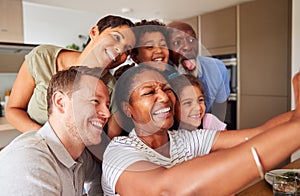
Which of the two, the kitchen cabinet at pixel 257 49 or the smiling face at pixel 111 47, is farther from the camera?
the kitchen cabinet at pixel 257 49

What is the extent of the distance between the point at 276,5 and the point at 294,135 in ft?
7.67

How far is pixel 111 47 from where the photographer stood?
0.51m

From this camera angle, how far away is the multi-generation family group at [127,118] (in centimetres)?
47

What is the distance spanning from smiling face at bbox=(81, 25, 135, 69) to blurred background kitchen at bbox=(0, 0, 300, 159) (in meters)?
1.58

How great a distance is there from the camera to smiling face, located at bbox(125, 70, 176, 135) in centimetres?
53

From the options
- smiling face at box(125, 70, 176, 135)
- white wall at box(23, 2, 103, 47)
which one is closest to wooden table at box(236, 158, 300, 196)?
smiling face at box(125, 70, 176, 135)

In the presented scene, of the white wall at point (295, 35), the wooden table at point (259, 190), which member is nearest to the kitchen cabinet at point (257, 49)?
the white wall at point (295, 35)

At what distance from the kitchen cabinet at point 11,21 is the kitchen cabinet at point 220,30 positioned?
1751 mm

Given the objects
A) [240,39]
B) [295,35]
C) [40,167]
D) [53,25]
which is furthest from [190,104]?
[53,25]

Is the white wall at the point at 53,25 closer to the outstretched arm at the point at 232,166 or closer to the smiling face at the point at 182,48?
the smiling face at the point at 182,48

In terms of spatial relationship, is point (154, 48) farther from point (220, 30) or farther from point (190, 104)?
point (220, 30)

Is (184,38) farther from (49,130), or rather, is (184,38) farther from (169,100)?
(49,130)

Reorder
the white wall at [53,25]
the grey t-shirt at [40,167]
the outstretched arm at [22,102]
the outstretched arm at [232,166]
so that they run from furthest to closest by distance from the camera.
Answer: the white wall at [53,25]
the outstretched arm at [22,102]
the grey t-shirt at [40,167]
the outstretched arm at [232,166]

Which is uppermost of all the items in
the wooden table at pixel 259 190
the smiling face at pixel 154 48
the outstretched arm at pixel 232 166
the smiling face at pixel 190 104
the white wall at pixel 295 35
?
the white wall at pixel 295 35
